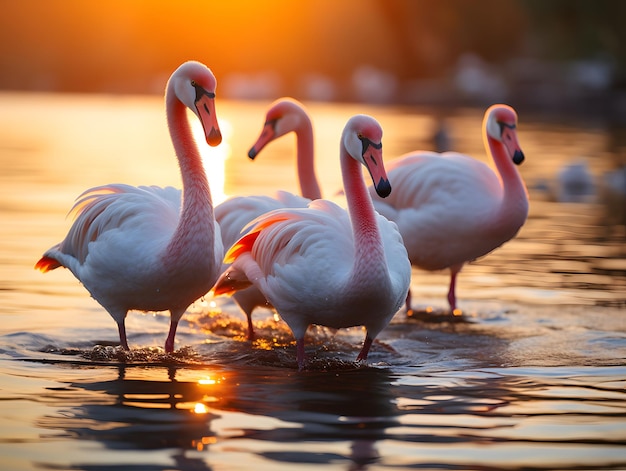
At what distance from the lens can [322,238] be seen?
6.29 meters

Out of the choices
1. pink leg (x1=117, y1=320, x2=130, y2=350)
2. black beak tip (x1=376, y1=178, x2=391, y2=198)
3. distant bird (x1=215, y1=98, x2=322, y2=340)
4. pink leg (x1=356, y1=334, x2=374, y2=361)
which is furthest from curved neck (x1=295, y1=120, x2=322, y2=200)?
black beak tip (x1=376, y1=178, x2=391, y2=198)

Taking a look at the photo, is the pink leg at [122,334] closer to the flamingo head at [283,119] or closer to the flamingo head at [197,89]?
the flamingo head at [197,89]

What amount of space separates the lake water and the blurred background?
24700 millimetres

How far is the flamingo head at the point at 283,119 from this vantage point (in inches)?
337

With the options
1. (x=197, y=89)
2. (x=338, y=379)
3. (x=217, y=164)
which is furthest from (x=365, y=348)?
(x=217, y=164)

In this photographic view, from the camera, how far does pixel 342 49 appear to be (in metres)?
76.1

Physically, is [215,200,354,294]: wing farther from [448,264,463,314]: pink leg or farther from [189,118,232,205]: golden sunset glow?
[189,118,232,205]: golden sunset glow

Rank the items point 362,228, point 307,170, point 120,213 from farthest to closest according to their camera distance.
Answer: point 307,170, point 120,213, point 362,228

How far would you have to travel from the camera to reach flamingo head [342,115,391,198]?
617 cm

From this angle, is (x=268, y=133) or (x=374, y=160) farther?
(x=268, y=133)

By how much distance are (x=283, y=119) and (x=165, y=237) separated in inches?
99.4

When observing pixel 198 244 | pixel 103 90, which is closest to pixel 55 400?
pixel 198 244

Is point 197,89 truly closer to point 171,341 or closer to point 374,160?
point 374,160

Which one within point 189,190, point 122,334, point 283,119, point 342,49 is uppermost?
point 342,49
